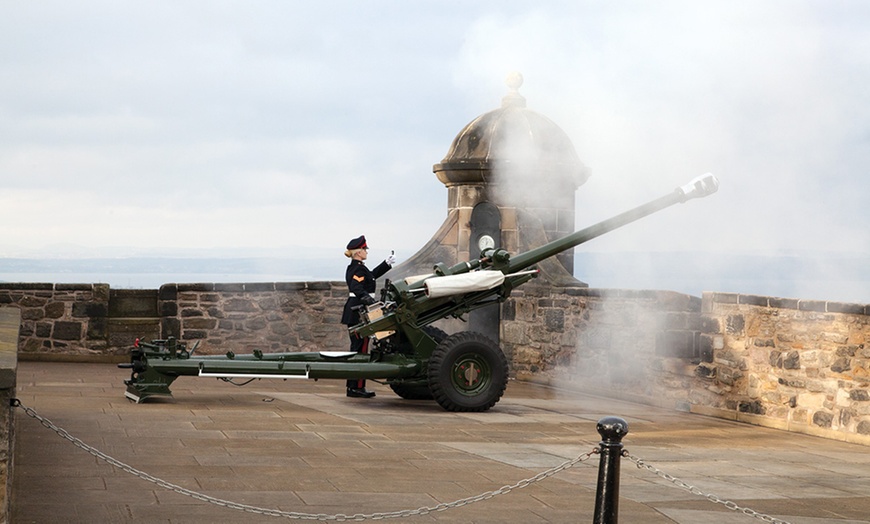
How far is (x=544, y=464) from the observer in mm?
7832

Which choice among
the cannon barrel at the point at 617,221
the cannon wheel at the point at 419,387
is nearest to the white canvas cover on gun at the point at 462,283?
the cannon barrel at the point at 617,221

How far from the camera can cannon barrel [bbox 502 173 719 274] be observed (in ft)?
35.9

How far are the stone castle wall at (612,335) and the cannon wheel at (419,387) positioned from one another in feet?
7.63

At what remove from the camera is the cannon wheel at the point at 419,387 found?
10.9 meters

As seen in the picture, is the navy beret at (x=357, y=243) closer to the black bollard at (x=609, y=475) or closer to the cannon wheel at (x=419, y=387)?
the cannon wheel at (x=419, y=387)

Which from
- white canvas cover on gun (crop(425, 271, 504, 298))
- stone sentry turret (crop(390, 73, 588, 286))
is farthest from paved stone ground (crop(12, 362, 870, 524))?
stone sentry turret (crop(390, 73, 588, 286))

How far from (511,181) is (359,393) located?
4033 millimetres

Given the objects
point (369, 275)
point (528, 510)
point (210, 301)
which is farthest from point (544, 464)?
point (210, 301)

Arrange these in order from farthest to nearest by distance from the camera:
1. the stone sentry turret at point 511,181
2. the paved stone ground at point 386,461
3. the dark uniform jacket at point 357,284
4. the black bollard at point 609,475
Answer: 1. the stone sentry turret at point 511,181
2. the dark uniform jacket at point 357,284
3. the paved stone ground at point 386,461
4. the black bollard at point 609,475

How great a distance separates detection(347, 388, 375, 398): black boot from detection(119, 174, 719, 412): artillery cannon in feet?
1.88

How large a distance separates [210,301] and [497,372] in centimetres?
526

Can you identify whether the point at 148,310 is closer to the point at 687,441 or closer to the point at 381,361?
the point at 381,361

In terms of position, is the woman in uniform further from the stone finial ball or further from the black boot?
the stone finial ball

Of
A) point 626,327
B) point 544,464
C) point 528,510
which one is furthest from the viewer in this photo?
point 626,327
